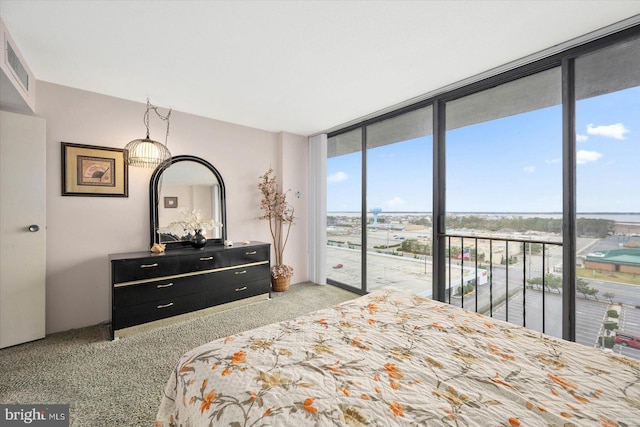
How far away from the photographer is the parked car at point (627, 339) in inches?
75.1

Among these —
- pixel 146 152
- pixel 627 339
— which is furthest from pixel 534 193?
pixel 146 152

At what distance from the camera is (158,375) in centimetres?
200

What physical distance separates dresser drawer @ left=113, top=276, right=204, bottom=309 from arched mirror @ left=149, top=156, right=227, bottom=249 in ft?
1.99

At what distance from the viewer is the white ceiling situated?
1718 mm

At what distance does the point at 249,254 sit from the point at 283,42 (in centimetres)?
247

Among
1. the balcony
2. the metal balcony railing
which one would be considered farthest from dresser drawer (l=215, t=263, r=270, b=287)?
the metal balcony railing

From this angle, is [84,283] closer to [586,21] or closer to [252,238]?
[252,238]

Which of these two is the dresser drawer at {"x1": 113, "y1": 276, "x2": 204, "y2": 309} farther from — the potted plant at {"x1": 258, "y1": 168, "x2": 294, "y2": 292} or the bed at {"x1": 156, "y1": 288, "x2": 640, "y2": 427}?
the bed at {"x1": 156, "y1": 288, "x2": 640, "y2": 427}

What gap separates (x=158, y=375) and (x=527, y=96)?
393 cm

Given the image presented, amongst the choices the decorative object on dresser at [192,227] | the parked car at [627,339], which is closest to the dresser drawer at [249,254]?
the decorative object on dresser at [192,227]

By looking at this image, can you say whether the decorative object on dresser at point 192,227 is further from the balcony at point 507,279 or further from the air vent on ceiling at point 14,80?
the balcony at point 507,279

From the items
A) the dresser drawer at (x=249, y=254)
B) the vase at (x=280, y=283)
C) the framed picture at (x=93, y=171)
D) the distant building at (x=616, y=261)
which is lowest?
the vase at (x=280, y=283)

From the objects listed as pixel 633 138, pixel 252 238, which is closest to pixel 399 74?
pixel 633 138

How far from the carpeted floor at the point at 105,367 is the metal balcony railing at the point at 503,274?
1.96m
